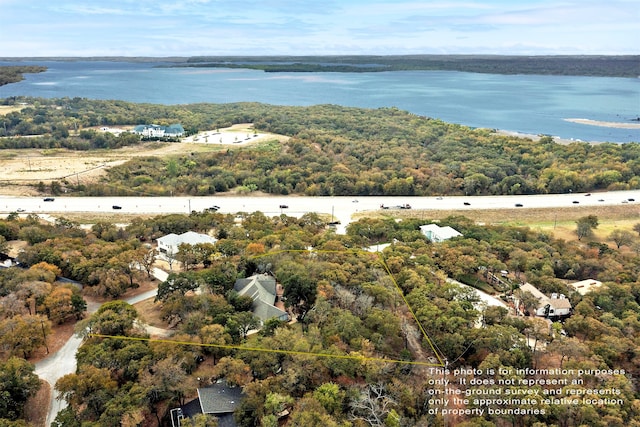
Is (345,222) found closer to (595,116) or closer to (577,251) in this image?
(577,251)

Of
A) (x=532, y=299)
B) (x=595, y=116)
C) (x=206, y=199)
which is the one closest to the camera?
(x=532, y=299)

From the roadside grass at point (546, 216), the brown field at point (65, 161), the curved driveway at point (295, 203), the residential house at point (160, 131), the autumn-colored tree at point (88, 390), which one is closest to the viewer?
the autumn-colored tree at point (88, 390)

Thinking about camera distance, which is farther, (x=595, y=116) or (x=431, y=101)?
(x=431, y=101)

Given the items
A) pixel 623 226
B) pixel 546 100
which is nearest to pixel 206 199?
pixel 623 226

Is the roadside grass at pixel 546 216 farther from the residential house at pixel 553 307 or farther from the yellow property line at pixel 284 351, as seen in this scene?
the yellow property line at pixel 284 351

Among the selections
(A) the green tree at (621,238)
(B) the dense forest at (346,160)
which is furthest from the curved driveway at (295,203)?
(A) the green tree at (621,238)

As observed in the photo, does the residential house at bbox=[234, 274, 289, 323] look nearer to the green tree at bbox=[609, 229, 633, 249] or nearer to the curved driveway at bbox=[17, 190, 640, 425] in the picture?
the curved driveway at bbox=[17, 190, 640, 425]
